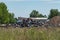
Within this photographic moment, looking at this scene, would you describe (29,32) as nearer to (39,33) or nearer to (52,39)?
(39,33)

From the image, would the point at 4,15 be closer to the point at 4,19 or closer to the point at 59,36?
the point at 4,19

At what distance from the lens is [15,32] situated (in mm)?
9273

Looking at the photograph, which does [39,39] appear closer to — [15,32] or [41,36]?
[41,36]

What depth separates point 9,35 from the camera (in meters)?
8.85

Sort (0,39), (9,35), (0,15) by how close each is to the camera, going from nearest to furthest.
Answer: (0,39) → (9,35) → (0,15)

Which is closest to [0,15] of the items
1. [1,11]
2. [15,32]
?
[1,11]

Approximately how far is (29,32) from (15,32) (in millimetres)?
475

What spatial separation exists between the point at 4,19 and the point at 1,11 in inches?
112

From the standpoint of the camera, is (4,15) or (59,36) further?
(4,15)

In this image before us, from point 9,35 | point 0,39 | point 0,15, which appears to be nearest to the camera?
point 0,39

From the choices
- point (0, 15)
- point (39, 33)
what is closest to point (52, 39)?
point (39, 33)

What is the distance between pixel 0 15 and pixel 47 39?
3154 inches

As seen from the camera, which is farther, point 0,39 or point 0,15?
point 0,15

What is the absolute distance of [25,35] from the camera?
889 cm
